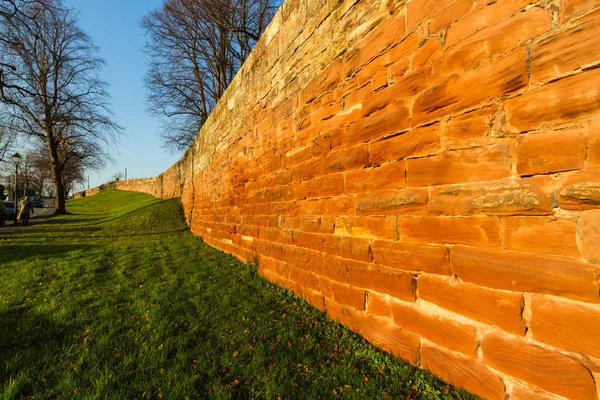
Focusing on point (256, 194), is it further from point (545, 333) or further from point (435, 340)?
point (545, 333)

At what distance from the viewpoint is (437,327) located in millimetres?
2170

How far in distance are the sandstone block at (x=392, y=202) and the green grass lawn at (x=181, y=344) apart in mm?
1151

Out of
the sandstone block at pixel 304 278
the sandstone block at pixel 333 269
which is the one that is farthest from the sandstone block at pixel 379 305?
the sandstone block at pixel 304 278

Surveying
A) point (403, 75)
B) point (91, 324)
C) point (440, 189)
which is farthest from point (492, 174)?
point (91, 324)

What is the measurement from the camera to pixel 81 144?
76.3 ft

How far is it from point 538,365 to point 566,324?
28 cm

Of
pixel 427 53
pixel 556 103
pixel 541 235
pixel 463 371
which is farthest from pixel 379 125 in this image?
pixel 463 371

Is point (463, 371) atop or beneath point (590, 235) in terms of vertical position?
beneath

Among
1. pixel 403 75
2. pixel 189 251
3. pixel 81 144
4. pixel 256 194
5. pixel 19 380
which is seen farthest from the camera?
pixel 81 144

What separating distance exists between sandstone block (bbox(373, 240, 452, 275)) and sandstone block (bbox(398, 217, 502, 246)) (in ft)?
0.20

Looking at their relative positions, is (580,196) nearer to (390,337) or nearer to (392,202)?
(392,202)

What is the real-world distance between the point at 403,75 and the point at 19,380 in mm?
3641

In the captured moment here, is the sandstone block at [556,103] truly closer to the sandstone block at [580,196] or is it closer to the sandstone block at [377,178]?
the sandstone block at [580,196]

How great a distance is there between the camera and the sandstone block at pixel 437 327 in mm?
1981
